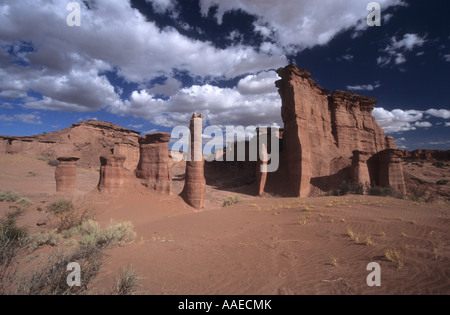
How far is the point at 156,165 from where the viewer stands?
14266 mm

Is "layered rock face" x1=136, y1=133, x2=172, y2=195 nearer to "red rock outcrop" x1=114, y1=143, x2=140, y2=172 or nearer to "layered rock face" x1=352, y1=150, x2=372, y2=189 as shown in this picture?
"layered rock face" x1=352, y1=150, x2=372, y2=189

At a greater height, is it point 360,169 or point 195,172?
point 360,169

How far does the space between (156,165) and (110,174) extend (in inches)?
108

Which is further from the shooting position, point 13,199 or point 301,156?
point 301,156

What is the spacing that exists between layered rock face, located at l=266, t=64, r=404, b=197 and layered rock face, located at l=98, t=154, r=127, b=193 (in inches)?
647

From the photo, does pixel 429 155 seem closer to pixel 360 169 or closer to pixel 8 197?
pixel 360 169

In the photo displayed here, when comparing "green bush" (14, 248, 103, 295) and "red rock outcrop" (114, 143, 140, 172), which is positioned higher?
"red rock outcrop" (114, 143, 140, 172)

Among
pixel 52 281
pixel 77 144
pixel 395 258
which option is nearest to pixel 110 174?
pixel 52 281

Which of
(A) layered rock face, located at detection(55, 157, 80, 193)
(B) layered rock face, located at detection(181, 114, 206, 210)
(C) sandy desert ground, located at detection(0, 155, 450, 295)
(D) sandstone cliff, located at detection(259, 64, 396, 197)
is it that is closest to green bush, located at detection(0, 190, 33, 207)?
(A) layered rock face, located at detection(55, 157, 80, 193)

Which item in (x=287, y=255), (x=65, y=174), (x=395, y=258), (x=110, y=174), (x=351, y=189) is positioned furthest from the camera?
(x=351, y=189)

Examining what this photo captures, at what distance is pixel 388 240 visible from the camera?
5.57 meters

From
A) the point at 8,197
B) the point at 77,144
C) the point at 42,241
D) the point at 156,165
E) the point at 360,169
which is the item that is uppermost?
the point at 77,144

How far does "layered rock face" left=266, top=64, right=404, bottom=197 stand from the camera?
22.8 m
